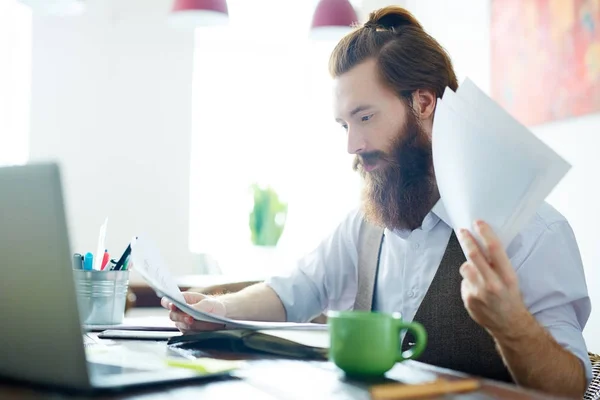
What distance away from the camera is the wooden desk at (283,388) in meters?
0.61

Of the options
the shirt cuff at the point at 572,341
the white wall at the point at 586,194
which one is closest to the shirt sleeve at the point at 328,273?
the shirt cuff at the point at 572,341

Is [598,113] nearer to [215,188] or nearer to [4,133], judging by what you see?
[215,188]

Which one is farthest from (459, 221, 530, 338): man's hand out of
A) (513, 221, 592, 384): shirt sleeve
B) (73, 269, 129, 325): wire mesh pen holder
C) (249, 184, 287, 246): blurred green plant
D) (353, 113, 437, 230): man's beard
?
(249, 184, 287, 246): blurred green plant

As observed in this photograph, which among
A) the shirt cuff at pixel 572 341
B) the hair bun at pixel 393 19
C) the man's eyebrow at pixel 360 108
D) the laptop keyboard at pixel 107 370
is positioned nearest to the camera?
the laptop keyboard at pixel 107 370

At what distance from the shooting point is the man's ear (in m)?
1.42

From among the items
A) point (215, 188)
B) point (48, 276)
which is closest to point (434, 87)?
point (48, 276)

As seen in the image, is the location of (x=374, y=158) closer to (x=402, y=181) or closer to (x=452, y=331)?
(x=402, y=181)

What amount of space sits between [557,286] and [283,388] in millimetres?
558

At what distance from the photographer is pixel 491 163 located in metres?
0.80

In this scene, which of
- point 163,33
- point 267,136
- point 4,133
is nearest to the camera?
point 4,133

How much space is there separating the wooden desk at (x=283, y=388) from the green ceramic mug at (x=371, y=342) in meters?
0.02

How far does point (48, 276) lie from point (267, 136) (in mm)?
3412

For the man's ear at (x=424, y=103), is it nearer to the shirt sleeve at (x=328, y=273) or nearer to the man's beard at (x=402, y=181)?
the man's beard at (x=402, y=181)

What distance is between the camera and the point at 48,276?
56cm
